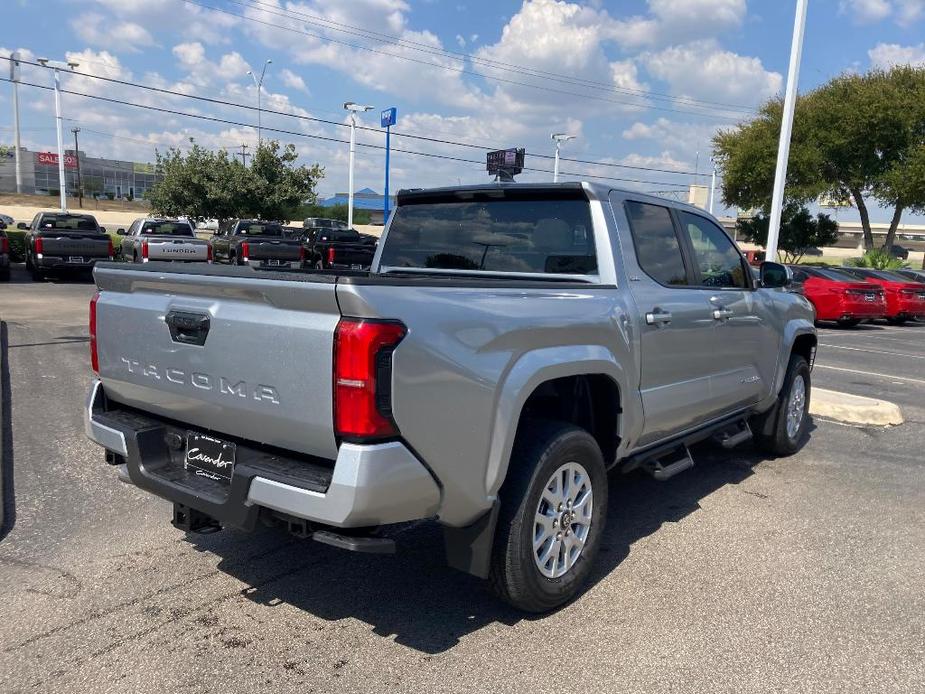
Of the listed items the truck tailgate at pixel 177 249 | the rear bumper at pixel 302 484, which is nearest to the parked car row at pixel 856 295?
the truck tailgate at pixel 177 249

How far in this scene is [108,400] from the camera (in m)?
3.83

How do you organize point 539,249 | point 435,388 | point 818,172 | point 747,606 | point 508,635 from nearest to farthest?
point 435,388, point 508,635, point 747,606, point 539,249, point 818,172

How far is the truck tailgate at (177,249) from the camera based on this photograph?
1941 cm

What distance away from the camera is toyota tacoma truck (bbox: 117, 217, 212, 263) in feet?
63.9

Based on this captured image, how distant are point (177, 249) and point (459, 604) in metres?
18.0

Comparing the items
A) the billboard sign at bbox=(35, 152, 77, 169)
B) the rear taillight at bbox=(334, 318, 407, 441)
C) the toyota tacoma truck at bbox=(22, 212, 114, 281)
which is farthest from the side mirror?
the billboard sign at bbox=(35, 152, 77, 169)

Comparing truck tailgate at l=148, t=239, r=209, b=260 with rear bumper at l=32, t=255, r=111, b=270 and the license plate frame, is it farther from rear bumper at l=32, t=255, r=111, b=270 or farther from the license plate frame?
the license plate frame

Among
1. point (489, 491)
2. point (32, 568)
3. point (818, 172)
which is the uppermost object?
point (818, 172)

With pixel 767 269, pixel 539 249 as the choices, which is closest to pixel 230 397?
pixel 539 249

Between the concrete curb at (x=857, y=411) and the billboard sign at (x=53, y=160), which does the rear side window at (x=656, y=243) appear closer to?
the concrete curb at (x=857, y=411)

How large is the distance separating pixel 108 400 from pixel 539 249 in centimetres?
240

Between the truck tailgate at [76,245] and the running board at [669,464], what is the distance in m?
18.2

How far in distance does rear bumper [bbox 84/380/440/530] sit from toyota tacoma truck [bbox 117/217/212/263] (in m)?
15.9

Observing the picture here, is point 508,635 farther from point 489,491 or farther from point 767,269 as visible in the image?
point 767,269
